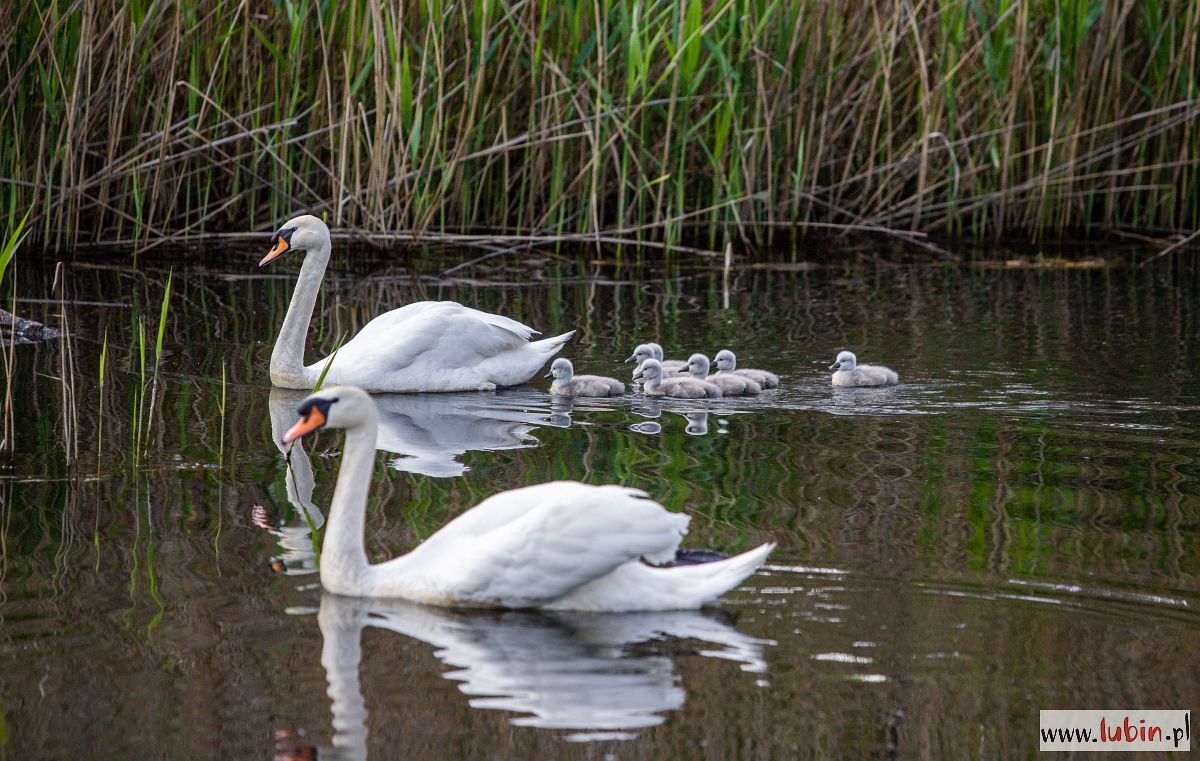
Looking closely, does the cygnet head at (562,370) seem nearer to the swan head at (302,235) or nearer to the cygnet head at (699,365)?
the cygnet head at (699,365)

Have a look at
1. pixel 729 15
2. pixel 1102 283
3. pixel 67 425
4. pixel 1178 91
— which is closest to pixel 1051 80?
pixel 1178 91

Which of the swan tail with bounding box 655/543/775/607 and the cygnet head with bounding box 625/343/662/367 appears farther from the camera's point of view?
the cygnet head with bounding box 625/343/662/367

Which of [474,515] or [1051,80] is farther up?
[1051,80]

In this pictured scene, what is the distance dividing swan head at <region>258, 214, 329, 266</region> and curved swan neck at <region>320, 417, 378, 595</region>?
4.19m

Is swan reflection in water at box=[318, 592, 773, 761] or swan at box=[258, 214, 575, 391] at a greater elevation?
swan at box=[258, 214, 575, 391]

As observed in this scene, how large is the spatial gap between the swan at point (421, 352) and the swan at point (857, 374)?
1471mm

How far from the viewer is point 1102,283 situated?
1183cm

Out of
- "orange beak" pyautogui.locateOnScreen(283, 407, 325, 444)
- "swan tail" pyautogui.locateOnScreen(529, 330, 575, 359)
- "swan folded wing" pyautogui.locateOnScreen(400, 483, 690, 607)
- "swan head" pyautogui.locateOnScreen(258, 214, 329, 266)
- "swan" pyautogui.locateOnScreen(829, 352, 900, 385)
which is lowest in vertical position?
"swan folded wing" pyautogui.locateOnScreen(400, 483, 690, 607)

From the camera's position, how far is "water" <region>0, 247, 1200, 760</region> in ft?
13.2

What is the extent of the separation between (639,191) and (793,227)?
5.23 ft

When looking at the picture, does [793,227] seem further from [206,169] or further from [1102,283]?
[206,169]

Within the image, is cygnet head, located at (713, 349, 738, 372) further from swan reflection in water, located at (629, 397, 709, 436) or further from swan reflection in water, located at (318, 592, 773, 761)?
swan reflection in water, located at (318, 592, 773, 761)

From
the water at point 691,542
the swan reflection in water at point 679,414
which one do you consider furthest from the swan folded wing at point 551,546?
the swan reflection in water at point 679,414

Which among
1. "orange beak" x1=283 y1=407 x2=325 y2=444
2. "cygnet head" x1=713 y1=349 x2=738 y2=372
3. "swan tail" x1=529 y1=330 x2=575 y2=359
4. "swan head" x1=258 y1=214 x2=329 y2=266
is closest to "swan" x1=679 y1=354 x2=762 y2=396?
"cygnet head" x1=713 y1=349 x2=738 y2=372
